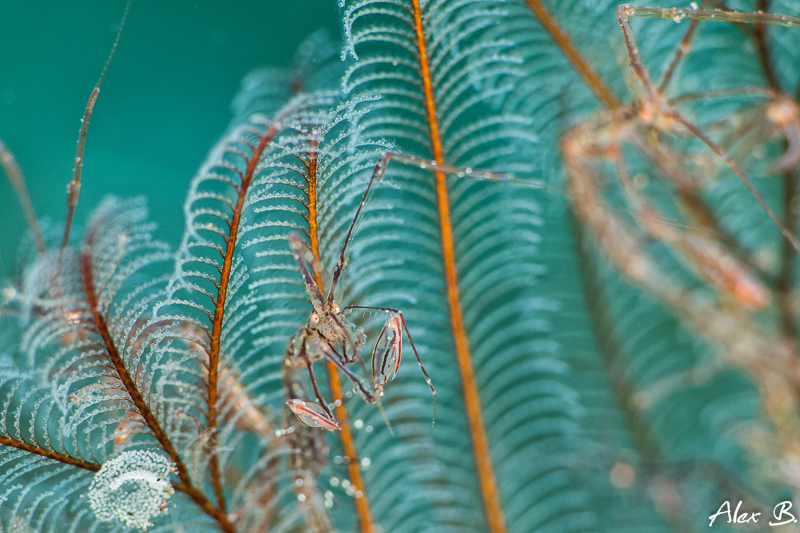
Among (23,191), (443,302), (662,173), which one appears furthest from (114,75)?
(662,173)

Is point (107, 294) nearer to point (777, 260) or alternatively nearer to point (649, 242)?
point (649, 242)

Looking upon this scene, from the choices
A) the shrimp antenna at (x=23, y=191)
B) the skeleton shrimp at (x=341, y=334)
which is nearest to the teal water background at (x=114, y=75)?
the shrimp antenna at (x=23, y=191)

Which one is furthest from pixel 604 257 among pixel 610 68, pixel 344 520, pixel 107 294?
pixel 107 294

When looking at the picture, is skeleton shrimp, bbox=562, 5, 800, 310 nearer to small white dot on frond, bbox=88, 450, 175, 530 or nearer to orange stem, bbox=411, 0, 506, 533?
orange stem, bbox=411, 0, 506, 533

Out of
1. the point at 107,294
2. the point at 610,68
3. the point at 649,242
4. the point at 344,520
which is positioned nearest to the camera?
the point at 107,294
